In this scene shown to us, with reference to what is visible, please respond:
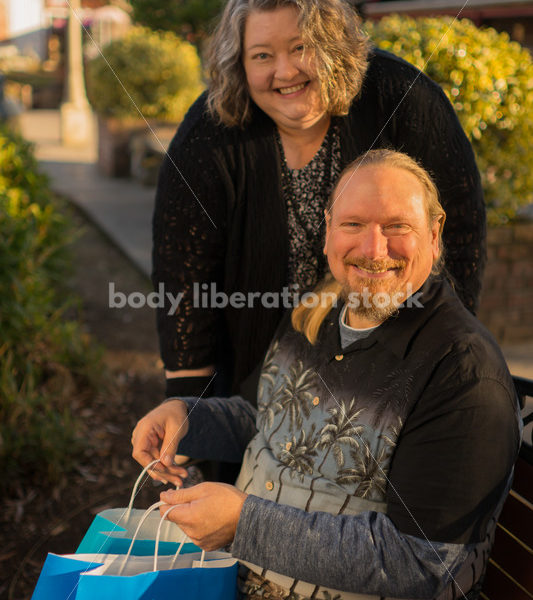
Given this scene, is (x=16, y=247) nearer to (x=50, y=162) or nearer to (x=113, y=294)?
(x=113, y=294)

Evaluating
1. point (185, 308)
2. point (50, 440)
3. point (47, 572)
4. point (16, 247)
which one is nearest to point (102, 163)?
point (16, 247)

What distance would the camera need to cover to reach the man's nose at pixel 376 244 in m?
1.58

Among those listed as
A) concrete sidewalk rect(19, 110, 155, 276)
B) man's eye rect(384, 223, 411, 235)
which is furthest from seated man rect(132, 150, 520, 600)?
concrete sidewalk rect(19, 110, 155, 276)

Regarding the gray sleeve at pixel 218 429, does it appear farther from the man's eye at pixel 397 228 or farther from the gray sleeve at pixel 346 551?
the man's eye at pixel 397 228

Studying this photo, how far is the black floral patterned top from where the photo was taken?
2.12m

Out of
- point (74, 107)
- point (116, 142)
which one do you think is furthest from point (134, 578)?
point (74, 107)

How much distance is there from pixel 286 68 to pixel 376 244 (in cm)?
66

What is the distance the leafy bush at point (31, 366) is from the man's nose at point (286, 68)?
2.04 m

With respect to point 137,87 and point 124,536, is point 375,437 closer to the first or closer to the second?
point 124,536

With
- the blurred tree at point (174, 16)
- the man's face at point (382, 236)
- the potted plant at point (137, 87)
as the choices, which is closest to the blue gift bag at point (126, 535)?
the man's face at point (382, 236)

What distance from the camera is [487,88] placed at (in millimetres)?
4324

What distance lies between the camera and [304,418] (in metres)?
1.68

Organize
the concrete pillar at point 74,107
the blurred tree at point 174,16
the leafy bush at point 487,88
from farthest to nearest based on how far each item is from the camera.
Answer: the blurred tree at point 174,16 → the concrete pillar at point 74,107 → the leafy bush at point 487,88

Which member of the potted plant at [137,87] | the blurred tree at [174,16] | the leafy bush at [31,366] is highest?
the blurred tree at [174,16]
